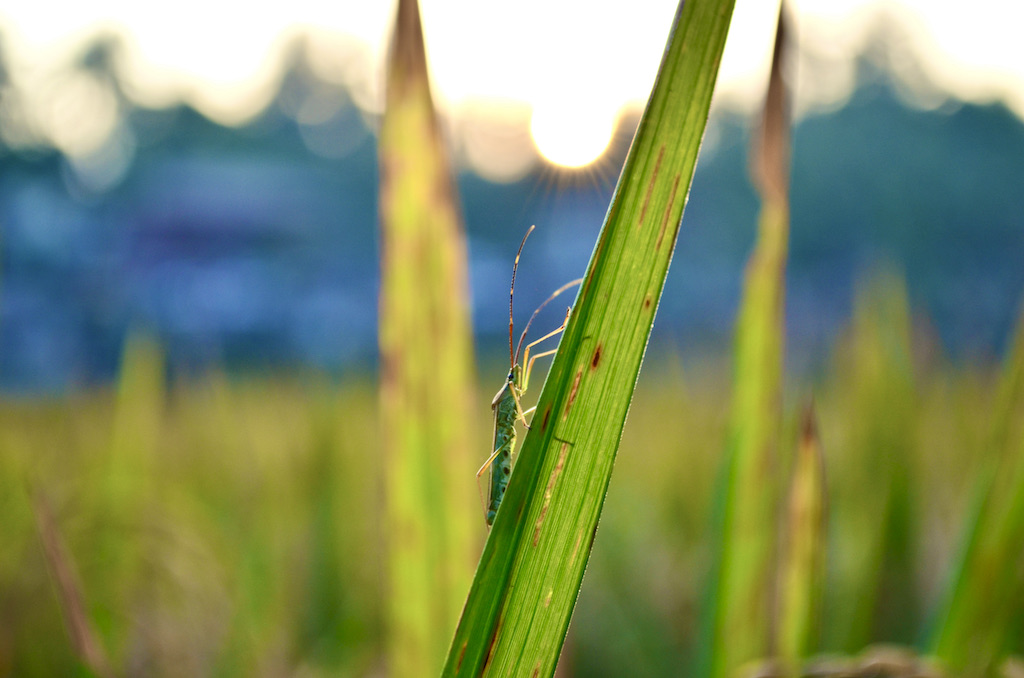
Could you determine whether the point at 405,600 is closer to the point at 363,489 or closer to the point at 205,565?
the point at 205,565

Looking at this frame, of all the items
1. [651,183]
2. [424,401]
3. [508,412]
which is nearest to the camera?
[651,183]

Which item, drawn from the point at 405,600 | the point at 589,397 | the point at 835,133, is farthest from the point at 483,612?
the point at 835,133

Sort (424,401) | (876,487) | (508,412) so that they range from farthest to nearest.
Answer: (876,487)
(508,412)
(424,401)

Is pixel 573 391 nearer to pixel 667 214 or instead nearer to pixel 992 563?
pixel 667 214

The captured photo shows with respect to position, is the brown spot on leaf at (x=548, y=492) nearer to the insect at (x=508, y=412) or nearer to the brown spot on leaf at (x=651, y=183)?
the brown spot on leaf at (x=651, y=183)

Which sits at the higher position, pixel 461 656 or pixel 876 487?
pixel 461 656

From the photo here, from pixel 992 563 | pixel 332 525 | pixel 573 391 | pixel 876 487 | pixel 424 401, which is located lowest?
pixel 332 525

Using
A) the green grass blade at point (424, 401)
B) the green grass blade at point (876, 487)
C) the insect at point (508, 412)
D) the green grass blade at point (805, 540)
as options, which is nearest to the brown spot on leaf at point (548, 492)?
the green grass blade at point (424, 401)

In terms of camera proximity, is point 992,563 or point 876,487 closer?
point 992,563

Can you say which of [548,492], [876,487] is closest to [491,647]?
[548,492]
